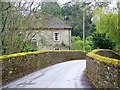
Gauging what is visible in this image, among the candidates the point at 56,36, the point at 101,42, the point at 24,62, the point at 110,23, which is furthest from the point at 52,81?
the point at 56,36

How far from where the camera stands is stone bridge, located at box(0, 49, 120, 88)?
8.43 metres

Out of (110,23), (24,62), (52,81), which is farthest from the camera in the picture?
(110,23)

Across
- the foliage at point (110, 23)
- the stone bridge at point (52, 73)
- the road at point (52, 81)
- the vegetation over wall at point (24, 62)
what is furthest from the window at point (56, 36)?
the road at point (52, 81)

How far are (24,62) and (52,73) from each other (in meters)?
2.00

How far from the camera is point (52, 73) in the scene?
667 inches

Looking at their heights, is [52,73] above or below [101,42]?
below

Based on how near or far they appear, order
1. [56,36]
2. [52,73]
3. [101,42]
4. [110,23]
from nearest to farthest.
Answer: [52,73] → [110,23] → [101,42] → [56,36]

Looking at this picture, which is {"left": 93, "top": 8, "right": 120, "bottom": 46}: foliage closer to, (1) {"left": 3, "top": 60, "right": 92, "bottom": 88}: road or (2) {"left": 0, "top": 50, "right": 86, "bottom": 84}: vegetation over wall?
(1) {"left": 3, "top": 60, "right": 92, "bottom": 88}: road

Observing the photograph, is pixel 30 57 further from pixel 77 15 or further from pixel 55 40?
pixel 77 15

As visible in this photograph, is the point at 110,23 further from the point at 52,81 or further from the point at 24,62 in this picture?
the point at 52,81

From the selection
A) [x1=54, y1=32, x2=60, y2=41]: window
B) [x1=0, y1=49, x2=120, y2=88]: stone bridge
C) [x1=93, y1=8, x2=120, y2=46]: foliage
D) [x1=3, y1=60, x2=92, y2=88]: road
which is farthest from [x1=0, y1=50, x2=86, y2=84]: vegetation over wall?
[x1=54, y1=32, x2=60, y2=41]: window

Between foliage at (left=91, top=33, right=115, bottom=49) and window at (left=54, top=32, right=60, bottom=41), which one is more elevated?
window at (left=54, top=32, right=60, bottom=41)

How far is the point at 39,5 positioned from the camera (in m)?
21.8

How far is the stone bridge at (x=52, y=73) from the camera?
843 centimetres
